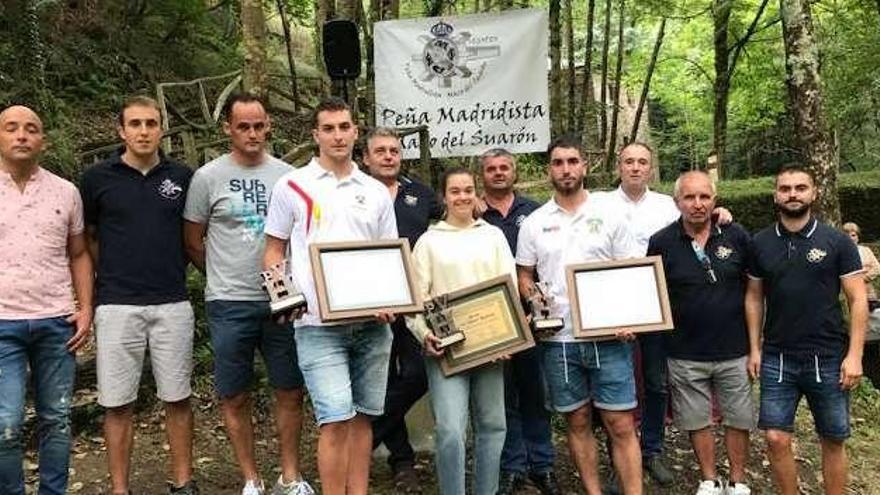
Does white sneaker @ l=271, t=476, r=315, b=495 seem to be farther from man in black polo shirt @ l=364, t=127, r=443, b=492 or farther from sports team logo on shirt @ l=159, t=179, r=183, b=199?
sports team logo on shirt @ l=159, t=179, r=183, b=199

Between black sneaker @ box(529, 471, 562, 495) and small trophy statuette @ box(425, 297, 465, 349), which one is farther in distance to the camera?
black sneaker @ box(529, 471, 562, 495)

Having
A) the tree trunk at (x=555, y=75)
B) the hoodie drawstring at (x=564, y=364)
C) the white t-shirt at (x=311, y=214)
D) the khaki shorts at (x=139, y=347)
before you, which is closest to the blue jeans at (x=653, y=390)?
the hoodie drawstring at (x=564, y=364)

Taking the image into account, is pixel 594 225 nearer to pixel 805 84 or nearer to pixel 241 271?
pixel 241 271

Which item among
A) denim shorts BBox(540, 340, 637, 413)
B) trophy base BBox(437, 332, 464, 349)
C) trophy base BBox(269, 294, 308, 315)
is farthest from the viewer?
denim shorts BBox(540, 340, 637, 413)

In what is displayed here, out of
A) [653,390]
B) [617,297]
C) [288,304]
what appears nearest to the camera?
[288,304]

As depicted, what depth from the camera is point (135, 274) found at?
4211mm

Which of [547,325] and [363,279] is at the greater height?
[363,279]

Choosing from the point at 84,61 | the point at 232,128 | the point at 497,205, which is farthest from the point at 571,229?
the point at 84,61

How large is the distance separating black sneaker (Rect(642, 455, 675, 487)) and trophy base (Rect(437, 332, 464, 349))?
204cm

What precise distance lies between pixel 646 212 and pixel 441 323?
185 centimetres

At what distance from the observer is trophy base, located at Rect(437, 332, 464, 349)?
13.6 feet

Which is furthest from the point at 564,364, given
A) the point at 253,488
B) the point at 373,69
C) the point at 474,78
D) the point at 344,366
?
the point at 373,69

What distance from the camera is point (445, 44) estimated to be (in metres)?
6.77

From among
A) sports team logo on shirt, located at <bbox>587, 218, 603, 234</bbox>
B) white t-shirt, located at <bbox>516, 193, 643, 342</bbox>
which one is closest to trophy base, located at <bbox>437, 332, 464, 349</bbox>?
white t-shirt, located at <bbox>516, 193, 643, 342</bbox>
